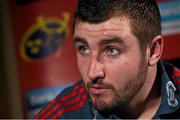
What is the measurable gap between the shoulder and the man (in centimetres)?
3

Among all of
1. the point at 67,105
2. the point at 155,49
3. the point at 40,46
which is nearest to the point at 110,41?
the point at 155,49

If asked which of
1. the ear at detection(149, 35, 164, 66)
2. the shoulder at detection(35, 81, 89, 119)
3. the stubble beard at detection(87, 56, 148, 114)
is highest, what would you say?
the ear at detection(149, 35, 164, 66)

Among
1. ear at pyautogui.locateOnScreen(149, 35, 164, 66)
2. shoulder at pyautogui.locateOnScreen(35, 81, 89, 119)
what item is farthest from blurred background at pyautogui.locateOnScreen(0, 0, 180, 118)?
ear at pyautogui.locateOnScreen(149, 35, 164, 66)

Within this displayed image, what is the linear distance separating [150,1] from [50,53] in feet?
3.00

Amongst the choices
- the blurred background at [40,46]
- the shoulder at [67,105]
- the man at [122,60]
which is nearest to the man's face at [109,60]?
the man at [122,60]

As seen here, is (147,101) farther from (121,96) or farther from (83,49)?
(83,49)

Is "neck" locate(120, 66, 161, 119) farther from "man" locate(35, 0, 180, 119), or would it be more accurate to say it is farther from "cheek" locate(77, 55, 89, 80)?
"cheek" locate(77, 55, 89, 80)

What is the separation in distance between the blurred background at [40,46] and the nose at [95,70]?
882mm

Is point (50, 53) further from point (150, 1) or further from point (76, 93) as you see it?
point (150, 1)

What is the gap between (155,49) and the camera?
3.10ft

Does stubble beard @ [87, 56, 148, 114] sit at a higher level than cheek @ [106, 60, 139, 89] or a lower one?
lower

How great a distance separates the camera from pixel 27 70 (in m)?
1.76

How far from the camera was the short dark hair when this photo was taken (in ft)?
2.82

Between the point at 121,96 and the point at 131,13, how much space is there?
200 mm
